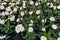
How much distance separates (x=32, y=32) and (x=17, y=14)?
1.14 meters

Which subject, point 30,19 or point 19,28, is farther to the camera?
point 30,19

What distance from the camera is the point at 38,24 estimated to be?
18.1 ft

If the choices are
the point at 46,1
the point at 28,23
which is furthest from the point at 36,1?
the point at 28,23

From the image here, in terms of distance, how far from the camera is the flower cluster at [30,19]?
5.25m

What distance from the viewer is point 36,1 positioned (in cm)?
670

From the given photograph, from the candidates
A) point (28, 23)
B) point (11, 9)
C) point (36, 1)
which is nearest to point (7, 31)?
point (28, 23)

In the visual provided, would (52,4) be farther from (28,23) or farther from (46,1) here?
(28,23)

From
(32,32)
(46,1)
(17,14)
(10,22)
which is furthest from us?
(46,1)

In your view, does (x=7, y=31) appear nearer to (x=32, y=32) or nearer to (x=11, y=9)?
(x=32, y=32)

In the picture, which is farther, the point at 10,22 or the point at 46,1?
the point at 46,1

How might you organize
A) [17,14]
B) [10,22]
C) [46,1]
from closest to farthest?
1. [10,22]
2. [17,14]
3. [46,1]

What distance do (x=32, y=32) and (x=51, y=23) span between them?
0.62 meters

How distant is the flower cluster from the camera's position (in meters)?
5.25

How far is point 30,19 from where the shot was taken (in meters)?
5.72
